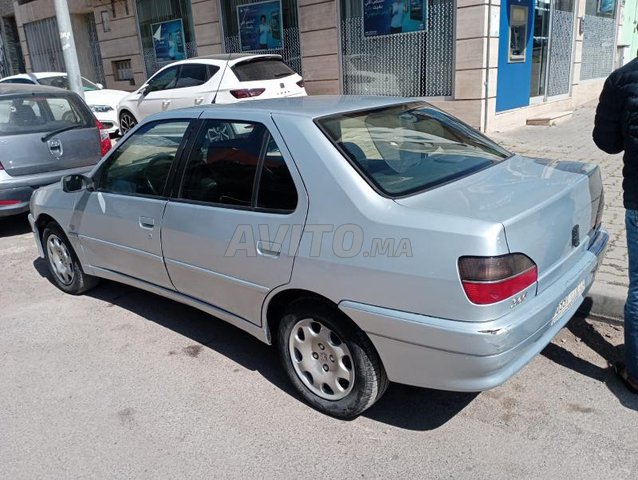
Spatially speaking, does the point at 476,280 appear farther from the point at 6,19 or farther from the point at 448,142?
the point at 6,19

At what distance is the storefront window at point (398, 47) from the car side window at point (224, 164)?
7784mm

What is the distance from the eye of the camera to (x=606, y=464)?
2.52 meters

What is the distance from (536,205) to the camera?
2.56 m

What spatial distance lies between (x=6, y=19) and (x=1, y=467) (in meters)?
26.2

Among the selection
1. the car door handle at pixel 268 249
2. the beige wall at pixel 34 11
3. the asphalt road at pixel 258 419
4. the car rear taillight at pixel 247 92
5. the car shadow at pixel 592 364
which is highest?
the beige wall at pixel 34 11

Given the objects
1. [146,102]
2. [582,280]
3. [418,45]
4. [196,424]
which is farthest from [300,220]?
[146,102]

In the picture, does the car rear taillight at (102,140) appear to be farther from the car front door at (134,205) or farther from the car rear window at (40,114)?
the car front door at (134,205)

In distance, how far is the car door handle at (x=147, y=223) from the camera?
3.64m

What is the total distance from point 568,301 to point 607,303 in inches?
50.3

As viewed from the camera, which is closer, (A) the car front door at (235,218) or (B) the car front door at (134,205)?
(A) the car front door at (235,218)

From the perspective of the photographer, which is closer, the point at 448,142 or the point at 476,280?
the point at 476,280

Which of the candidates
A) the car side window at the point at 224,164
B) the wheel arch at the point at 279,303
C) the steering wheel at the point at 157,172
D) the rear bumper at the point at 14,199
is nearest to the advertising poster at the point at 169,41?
the rear bumper at the point at 14,199

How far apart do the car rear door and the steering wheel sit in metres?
3.31

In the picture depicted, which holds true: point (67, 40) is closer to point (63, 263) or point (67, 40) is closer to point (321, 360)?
point (63, 263)
